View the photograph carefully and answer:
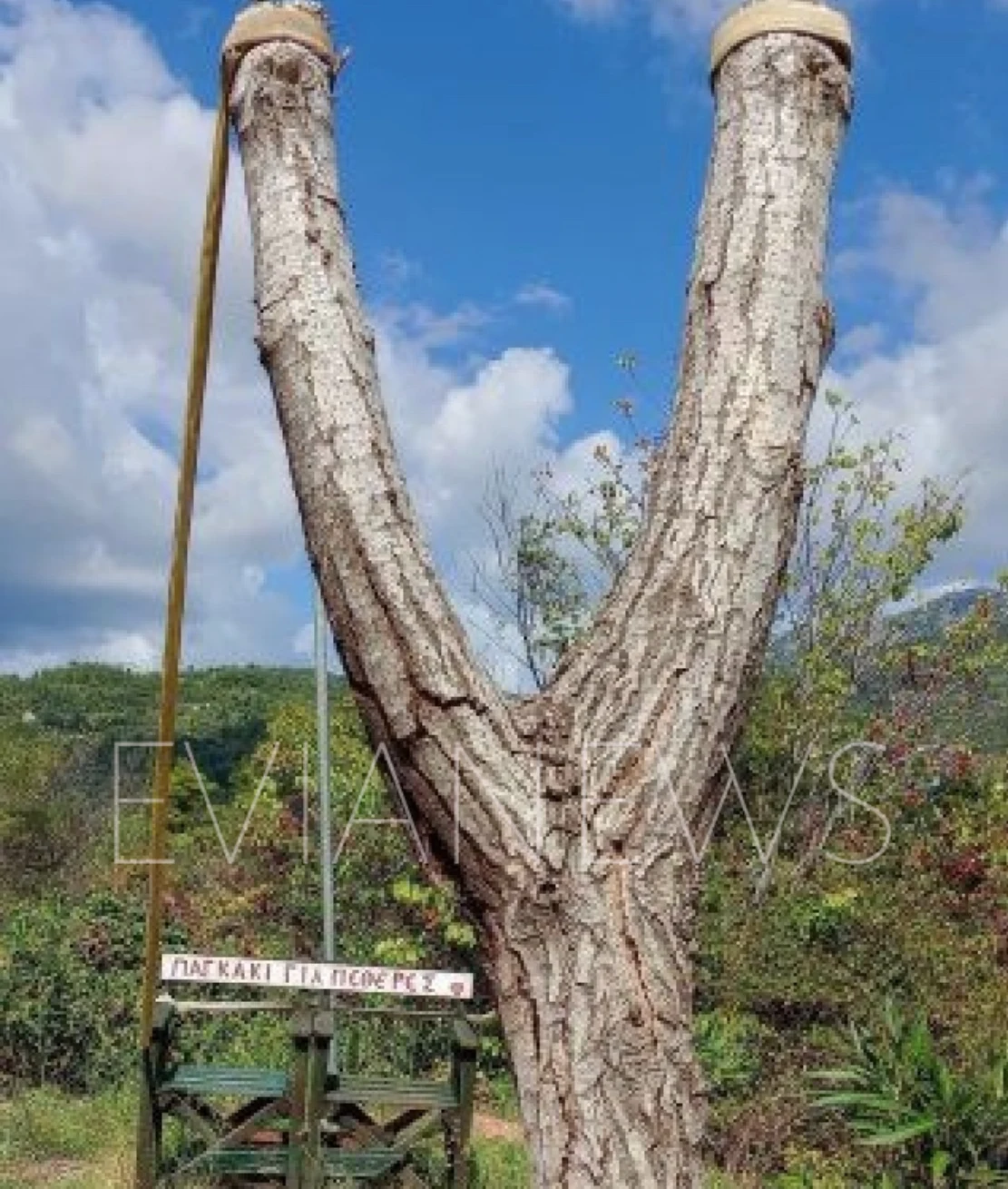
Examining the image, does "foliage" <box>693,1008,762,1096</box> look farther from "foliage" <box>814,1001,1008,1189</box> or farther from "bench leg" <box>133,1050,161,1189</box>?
"bench leg" <box>133,1050,161,1189</box>

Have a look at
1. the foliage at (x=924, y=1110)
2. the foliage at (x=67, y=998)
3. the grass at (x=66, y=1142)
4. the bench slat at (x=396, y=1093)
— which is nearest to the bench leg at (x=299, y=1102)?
the bench slat at (x=396, y=1093)

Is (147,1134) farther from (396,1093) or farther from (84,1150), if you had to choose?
(84,1150)

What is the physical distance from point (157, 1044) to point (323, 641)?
1878 mm

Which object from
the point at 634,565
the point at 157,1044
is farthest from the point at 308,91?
the point at 157,1044

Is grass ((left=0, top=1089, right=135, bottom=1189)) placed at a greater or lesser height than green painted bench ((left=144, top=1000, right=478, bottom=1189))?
lesser

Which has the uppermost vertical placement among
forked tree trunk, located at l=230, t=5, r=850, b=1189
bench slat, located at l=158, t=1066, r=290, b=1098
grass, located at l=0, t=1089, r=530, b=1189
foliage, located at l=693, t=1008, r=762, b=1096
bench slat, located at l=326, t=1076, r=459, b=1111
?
forked tree trunk, located at l=230, t=5, r=850, b=1189

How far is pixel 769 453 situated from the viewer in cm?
210

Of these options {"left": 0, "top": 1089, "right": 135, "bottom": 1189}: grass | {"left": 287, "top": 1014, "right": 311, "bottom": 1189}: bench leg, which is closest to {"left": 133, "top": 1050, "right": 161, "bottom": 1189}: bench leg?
{"left": 287, "top": 1014, "right": 311, "bottom": 1189}: bench leg

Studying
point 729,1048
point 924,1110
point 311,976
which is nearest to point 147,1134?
point 311,976

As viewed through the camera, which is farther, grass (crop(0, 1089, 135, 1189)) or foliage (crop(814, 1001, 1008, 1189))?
grass (crop(0, 1089, 135, 1189))

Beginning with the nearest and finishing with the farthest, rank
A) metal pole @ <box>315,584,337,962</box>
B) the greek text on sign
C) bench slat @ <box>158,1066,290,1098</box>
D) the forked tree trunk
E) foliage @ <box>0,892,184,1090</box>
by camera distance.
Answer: the forked tree trunk < the greek text on sign < bench slat @ <box>158,1066,290,1098</box> < metal pole @ <box>315,584,337,962</box> < foliage @ <box>0,892,184,1090</box>

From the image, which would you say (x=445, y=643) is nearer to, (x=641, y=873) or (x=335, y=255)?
(x=641, y=873)

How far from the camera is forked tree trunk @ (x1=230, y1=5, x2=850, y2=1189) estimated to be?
6.38 feet

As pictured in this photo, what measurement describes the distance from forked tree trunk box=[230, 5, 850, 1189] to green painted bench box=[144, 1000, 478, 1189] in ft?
10.3
